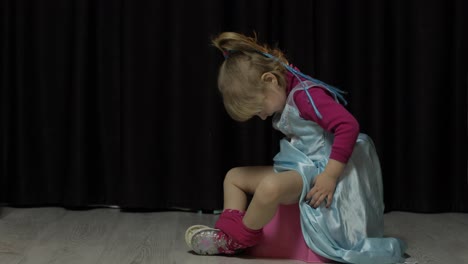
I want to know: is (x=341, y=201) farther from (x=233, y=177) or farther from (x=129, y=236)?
(x=129, y=236)

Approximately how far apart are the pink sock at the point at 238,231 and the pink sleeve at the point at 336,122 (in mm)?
280

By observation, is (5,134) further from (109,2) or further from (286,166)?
(286,166)

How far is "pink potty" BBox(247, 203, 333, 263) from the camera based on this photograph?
1.69 meters

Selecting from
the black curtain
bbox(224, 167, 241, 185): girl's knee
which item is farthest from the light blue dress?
the black curtain

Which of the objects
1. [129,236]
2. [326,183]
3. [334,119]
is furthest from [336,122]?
[129,236]

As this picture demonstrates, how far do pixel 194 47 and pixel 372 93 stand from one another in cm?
67

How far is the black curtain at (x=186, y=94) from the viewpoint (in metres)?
2.32

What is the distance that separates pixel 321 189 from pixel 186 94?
863 mm

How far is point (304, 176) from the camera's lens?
5.41ft

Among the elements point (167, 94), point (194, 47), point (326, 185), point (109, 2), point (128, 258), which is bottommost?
point (128, 258)

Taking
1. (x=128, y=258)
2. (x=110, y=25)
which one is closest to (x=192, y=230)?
(x=128, y=258)

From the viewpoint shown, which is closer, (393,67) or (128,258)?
(128,258)

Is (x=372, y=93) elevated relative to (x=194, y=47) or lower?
lower

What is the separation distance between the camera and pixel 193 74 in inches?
91.9
